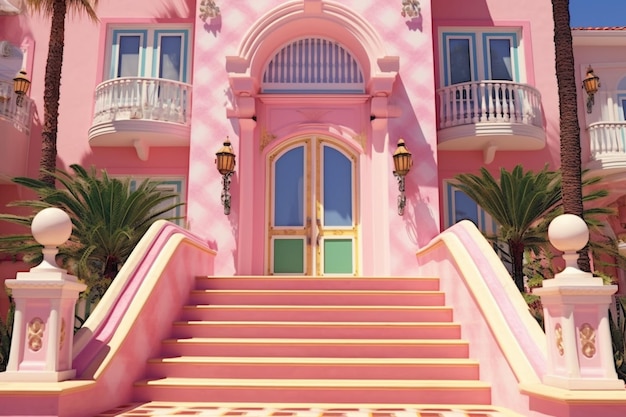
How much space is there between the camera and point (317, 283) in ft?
27.6

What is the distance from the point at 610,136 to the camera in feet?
41.2

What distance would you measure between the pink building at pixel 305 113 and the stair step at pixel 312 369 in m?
3.69

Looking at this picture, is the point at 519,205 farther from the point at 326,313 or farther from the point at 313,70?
the point at 313,70

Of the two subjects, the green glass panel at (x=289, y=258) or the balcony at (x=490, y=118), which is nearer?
the green glass panel at (x=289, y=258)

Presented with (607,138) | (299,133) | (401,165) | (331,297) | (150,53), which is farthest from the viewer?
(150,53)

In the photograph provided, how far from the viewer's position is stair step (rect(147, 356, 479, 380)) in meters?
6.31

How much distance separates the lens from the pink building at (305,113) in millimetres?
10750

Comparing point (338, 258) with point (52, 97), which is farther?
point (338, 258)

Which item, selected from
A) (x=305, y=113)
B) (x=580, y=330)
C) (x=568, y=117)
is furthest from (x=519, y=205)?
(x=305, y=113)

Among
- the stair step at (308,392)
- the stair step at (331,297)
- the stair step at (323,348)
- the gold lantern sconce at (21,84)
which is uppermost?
the gold lantern sconce at (21,84)

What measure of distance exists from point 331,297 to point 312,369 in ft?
5.58

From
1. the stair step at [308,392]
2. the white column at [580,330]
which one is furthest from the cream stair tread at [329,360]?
the white column at [580,330]

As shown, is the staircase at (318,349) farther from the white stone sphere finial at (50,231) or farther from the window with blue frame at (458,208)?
the window with blue frame at (458,208)

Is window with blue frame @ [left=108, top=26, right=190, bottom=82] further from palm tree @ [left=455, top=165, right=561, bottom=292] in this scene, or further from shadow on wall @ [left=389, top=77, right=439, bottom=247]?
palm tree @ [left=455, top=165, right=561, bottom=292]
